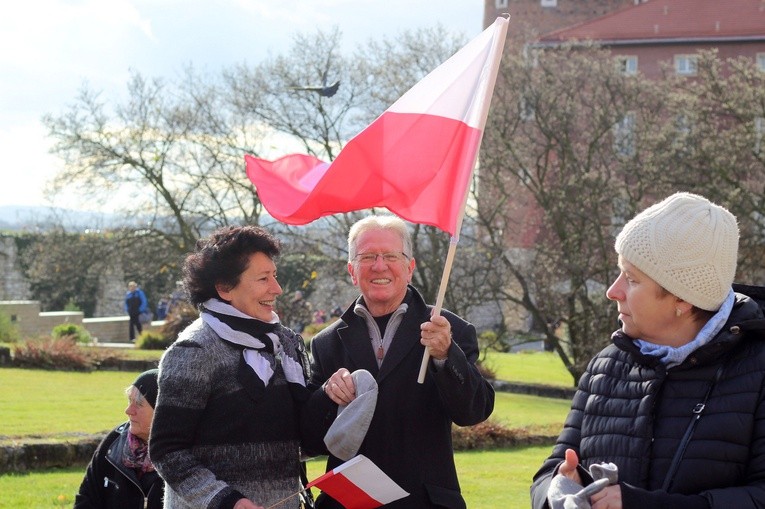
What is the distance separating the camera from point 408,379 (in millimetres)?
4992

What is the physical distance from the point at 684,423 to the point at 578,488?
0.38m

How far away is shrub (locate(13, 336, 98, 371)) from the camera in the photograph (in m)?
22.1

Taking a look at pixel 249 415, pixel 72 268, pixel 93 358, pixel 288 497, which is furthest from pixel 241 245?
pixel 72 268

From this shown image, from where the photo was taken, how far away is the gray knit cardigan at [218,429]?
4469 millimetres

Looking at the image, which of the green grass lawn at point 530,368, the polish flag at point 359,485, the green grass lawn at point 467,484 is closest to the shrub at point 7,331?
the green grass lawn at point 530,368

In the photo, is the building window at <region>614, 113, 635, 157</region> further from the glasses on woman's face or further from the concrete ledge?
the glasses on woman's face

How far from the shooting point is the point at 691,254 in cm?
367

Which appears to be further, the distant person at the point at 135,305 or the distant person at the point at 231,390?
the distant person at the point at 135,305

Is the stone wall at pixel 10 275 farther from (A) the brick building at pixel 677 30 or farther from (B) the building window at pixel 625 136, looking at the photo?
(B) the building window at pixel 625 136

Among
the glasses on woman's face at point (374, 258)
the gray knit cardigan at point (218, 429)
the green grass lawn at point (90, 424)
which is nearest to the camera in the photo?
the gray knit cardigan at point (218, 429)

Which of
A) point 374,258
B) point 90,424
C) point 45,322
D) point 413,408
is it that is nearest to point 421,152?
point 374,258

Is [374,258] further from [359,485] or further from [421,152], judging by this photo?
[359,485]

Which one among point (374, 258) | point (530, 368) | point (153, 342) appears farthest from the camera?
point (530, 368)

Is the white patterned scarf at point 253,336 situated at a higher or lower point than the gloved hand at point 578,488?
higher
